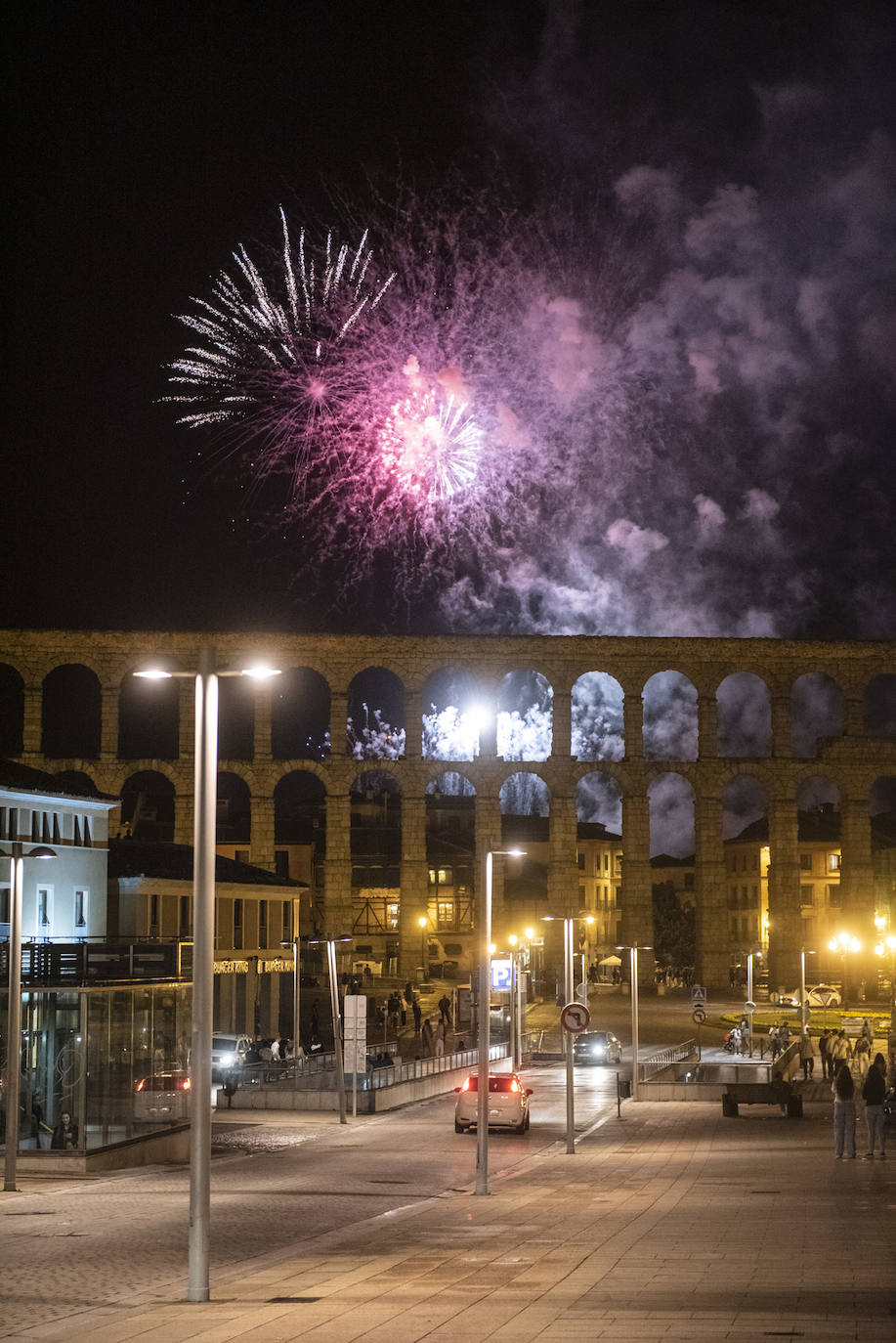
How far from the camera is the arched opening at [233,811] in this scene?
99000 millimetres

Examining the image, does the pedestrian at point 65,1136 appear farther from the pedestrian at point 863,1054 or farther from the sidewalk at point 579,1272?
the pedestrian at point 863,1054

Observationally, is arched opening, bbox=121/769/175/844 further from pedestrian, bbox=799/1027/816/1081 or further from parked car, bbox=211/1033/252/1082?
pedestrian, bbox=799/1027/816/1081

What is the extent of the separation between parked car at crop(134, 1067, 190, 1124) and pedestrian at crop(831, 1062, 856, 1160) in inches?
471

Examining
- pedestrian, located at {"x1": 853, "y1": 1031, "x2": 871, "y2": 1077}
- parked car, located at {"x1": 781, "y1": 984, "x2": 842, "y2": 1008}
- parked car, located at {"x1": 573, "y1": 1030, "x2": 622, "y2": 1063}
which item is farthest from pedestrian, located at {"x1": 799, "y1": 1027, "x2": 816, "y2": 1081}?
parked car, located at {"x1": 781, "y1": 984, "x2": 842, "y2": 1008}

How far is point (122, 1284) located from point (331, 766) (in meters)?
76.7

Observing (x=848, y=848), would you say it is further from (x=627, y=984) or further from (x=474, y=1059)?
(x=474, y=1059)

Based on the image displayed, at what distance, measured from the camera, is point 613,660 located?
9281 cm

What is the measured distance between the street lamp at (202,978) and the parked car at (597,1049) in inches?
1675

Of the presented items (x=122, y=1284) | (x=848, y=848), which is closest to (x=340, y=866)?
(x=848, y=848)

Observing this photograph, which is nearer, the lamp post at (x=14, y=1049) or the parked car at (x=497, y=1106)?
the lamp post at (x=14, y=1049)

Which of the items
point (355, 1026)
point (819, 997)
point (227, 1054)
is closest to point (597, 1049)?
point (227, 1054)

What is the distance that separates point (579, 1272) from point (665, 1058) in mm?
40506

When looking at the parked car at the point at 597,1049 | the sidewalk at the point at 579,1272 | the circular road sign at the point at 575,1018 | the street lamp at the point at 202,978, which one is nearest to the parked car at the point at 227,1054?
the parked car at the point at 597,1049

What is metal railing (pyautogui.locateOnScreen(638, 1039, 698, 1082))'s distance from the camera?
49125 millimetres
